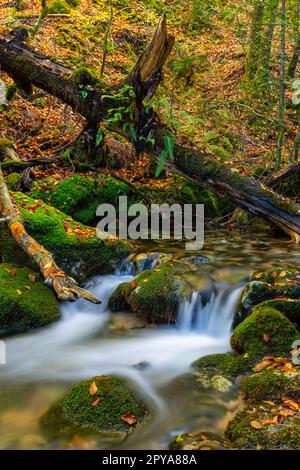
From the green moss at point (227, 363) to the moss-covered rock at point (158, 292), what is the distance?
117cm

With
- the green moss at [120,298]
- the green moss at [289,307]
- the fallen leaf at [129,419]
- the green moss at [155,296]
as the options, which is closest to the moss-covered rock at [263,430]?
the fallen leaf at [129,419]

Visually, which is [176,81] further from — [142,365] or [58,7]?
[142,365]

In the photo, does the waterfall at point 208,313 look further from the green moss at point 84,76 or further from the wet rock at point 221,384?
the green moss at point 84,76

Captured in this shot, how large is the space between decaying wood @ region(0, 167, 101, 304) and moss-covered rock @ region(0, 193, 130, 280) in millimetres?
440

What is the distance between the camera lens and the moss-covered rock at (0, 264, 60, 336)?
5.64 m

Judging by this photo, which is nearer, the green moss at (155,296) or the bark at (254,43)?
the green moss at (155,296)

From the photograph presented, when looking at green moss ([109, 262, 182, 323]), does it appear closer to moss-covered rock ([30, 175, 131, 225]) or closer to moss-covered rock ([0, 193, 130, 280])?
moss-covered rock ([0, 193, 130, 280])

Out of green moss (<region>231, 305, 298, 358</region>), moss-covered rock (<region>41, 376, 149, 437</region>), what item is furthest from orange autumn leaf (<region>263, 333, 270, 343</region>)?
moss-covered rock (<region>41, 376, 149, 437</region>)

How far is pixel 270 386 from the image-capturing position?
12.9 feet

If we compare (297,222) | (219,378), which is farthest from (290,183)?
(219,378)

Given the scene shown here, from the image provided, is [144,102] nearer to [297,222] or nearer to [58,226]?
[58,226]

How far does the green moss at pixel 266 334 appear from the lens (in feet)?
15.1

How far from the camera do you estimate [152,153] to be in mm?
8539
